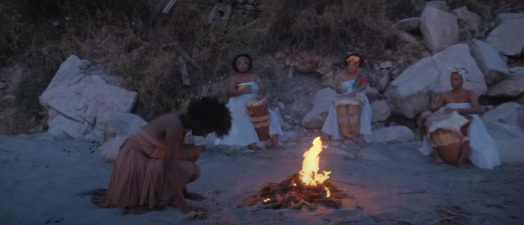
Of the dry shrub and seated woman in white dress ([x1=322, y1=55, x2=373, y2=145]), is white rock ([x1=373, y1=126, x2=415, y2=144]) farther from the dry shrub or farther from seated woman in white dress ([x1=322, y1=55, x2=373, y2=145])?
the dry shrub

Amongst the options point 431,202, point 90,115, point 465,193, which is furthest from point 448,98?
point 90,115

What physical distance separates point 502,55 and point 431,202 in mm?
6434

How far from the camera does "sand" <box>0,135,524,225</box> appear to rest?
13.9 feet

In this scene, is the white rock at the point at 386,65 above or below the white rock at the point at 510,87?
above

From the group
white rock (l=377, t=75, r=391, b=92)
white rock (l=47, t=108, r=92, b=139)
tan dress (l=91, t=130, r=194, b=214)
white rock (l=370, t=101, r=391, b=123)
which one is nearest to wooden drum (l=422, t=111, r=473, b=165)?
white rock (l=370, t=101, r=391, b=123)

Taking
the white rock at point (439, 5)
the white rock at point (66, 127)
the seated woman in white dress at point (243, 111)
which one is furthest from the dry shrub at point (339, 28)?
the white rock at point (66, 127)

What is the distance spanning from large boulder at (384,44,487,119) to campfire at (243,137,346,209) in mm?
4061

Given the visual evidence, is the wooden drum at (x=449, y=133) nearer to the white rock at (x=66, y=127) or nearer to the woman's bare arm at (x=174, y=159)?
the woman's bare arm at (x=174, y=159)

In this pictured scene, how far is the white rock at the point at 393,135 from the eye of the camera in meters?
7.91

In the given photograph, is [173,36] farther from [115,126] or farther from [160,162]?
[160,162]

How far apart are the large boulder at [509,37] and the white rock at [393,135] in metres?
3.37

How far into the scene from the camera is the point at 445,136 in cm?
634

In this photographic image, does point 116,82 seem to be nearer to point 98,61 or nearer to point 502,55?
point 98,61

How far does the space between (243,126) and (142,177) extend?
10.6ft
